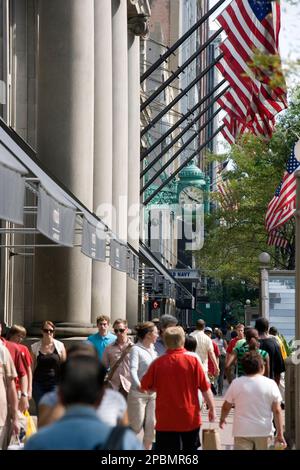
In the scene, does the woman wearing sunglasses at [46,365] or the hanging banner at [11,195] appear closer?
the hanging banner at [11,195]

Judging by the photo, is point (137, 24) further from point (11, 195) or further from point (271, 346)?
point (11, 195)

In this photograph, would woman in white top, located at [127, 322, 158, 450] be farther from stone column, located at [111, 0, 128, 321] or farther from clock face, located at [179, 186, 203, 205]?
clock face, located at [179, 186, 203, 205]

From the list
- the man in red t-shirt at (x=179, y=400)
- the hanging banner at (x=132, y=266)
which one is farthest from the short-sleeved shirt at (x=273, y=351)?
the man in red t-shirt at (x=179, y=400)

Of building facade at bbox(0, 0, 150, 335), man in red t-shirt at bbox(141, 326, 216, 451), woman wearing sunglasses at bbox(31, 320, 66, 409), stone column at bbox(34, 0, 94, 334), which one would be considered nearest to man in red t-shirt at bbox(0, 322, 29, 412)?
woman wearing sunglasses at bbox(31, 320, 66, 409)

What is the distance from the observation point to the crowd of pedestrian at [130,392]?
5.51 meters

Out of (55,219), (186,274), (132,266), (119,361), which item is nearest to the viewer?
(55,219)

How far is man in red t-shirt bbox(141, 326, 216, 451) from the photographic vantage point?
12.4 metres

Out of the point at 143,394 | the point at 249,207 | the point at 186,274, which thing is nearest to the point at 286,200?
the point at 143,394

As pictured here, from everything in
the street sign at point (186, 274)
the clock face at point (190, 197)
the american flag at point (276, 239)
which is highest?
the clock face at point (190, 197)

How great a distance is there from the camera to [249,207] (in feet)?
193

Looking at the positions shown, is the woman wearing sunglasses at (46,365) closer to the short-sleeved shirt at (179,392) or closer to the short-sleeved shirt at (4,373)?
the short-sleeved shirt at (4,373)

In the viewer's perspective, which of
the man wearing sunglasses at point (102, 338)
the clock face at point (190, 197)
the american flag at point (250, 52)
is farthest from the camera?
Result: the clock face at point (190, 197)

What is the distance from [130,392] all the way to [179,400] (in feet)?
11.1

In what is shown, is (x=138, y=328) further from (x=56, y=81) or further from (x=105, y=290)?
(x=105, y=290)
